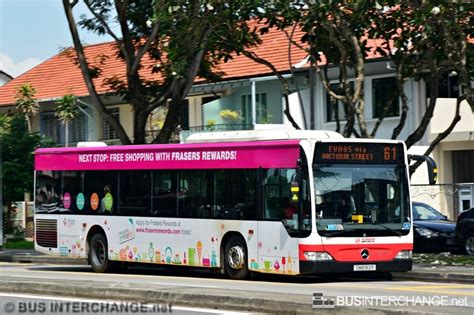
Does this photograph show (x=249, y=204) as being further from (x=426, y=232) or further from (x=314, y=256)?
(x=426, y=232)

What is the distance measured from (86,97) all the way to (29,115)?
18.2 ft

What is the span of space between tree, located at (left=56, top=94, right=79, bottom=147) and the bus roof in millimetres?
29782

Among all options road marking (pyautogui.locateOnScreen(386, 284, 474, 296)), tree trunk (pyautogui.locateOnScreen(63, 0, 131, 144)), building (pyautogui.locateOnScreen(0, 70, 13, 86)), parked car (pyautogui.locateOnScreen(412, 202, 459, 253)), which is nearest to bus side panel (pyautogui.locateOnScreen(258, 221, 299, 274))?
road marking (pyautogui.locateOnScreen(386, 284, 474, 296))

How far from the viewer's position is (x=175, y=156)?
2334 cm

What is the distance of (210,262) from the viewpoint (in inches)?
874

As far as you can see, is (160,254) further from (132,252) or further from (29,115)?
(29,115)

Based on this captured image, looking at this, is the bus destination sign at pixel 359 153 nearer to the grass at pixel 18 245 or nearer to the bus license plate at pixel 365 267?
the bus license plate at pixel 365 267

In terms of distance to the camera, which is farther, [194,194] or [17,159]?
[17,159]

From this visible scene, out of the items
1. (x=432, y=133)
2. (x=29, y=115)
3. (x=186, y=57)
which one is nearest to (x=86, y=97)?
(x=29, y=115)

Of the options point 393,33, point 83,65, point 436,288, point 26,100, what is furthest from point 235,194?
point 26,100

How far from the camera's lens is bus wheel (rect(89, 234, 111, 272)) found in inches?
997

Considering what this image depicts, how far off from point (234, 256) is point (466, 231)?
9.06 meters

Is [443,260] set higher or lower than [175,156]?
lower

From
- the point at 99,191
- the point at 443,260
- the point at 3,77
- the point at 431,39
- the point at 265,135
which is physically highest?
the point at 3,77
